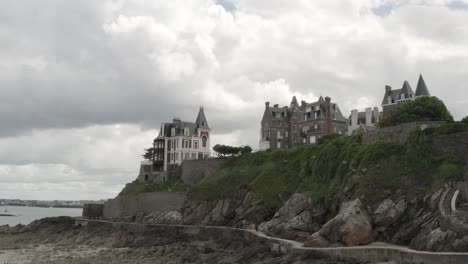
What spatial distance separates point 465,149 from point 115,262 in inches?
1186

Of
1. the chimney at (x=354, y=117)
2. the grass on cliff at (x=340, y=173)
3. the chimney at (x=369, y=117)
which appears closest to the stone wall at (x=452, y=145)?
the grass on cliff at (x=340, y=173)

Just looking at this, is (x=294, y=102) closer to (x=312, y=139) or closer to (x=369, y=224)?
(x=312, y=139)

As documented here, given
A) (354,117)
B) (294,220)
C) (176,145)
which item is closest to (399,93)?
(354,117)

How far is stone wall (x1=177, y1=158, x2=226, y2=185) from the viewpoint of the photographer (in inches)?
2756

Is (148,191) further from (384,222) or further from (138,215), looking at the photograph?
(384,222)

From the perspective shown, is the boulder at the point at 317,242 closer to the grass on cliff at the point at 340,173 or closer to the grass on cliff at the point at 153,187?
the grass on cliff at the point at 340,173

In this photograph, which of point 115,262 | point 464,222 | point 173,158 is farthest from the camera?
point 173,158

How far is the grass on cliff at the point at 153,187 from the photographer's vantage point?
68.2m

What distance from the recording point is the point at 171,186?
7006 cm

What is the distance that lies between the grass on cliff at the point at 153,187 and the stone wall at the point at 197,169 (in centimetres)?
140

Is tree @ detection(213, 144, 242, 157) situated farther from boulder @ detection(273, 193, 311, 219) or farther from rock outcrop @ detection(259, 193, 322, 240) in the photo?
boulder @ detection(273, 193, 311, 219)

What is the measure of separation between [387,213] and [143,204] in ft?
120

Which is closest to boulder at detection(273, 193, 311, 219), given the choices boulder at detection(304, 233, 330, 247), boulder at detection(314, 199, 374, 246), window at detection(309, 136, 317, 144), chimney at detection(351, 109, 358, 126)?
boulder at detection(314, 199, 374, 246)

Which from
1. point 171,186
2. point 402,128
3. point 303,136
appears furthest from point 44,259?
point 303,136
